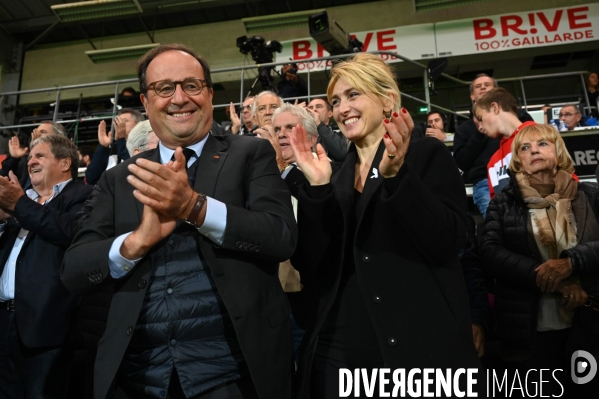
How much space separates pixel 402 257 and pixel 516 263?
1.01 meters

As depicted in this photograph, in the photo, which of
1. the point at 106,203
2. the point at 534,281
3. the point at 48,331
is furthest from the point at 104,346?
the point at 534,281

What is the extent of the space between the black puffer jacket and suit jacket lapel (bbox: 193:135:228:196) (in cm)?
141

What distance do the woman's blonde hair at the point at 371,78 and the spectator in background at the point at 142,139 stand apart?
1.45 metres

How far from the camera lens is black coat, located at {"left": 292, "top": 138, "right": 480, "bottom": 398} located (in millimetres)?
1355

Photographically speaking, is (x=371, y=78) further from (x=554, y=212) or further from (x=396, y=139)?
(x=554, y=212)

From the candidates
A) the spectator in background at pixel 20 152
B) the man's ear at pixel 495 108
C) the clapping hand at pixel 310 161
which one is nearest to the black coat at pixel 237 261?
the clapping hand at pixel 310 161

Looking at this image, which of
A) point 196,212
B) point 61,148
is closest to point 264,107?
point 61,148

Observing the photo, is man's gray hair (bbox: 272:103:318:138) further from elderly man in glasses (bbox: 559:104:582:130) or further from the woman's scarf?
elderly man in glasses (bbox: 559:104:582:130)

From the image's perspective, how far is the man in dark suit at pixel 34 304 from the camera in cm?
225

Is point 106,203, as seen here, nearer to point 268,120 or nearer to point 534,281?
point 534,281

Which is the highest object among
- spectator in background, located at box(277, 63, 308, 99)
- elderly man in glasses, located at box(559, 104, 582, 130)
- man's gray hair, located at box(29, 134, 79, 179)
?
spectator in background, located at box(277, 63, 308, 99)

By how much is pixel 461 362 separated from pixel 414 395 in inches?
5.9

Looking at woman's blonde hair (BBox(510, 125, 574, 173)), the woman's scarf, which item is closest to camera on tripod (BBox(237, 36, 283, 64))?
woman's blonde hair (BBox(510, 125, 574, 173))

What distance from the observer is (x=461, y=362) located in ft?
4.47
